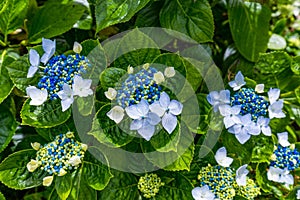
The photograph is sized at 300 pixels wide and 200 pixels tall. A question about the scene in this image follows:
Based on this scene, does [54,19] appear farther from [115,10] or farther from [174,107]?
[174,107]

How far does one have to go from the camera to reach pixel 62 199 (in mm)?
1095

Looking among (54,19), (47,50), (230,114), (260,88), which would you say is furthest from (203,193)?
(54,19)

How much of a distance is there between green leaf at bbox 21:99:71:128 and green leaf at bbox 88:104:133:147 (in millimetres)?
81

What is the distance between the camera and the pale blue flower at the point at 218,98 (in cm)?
120

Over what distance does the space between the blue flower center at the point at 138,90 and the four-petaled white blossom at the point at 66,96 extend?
107 mm

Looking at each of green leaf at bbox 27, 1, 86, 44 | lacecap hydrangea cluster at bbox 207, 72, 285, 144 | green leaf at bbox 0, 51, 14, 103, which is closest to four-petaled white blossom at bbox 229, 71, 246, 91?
lacecap hydrangea cluster at bbox 207, 72, 285, 144

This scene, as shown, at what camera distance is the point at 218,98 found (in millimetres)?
1219

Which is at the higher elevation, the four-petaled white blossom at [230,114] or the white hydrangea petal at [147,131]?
the white hydrangea petal at [147,131]

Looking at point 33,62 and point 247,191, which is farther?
point 247,191

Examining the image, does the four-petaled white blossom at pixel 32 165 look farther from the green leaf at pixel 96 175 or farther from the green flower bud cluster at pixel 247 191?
the green flower bud cluster at pixel 247 191

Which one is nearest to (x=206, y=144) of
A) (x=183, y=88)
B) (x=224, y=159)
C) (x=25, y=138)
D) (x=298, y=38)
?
(x=224, y=159)

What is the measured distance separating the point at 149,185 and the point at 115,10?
1.46ft

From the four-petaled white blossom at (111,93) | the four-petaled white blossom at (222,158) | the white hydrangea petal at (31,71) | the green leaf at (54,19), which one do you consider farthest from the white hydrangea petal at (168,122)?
the green leaf at (54,19)

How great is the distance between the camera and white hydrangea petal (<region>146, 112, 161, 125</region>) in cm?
102
